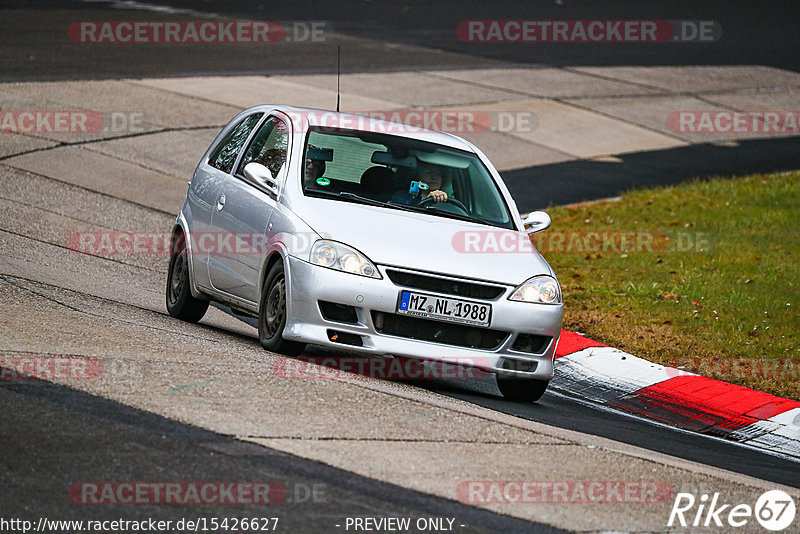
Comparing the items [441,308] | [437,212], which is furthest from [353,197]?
[441,308]

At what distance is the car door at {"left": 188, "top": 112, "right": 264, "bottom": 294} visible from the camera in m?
9.24

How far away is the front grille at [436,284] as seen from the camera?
7.62 metres

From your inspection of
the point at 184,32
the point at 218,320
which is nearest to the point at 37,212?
the point at 218,320

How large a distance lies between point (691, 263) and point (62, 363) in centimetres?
766

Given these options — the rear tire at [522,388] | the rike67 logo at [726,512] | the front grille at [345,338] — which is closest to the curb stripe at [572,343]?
the rear tire at [522,388]

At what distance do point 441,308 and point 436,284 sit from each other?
0.15m

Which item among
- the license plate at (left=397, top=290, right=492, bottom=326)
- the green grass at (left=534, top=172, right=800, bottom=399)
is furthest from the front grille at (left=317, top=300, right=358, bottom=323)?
the green grass at (left=534, top=172, right=800, bottom=399)

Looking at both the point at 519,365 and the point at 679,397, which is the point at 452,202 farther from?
the point at 679,397

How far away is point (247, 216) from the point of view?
340 inches

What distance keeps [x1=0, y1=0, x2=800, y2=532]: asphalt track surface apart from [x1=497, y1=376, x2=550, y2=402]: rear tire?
0.09 meters

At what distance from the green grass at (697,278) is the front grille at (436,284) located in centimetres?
262

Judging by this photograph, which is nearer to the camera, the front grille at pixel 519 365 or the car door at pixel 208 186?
the front grille at pixel 519 365

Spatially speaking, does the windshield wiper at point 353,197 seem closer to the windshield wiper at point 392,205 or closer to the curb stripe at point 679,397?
the windshield wiper at point 392,205

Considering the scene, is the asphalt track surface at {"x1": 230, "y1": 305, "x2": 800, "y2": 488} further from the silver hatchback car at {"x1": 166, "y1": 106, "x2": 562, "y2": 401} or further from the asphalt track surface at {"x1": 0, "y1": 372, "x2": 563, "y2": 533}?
the asphalt track surface at {"x1": 0, "y1": 372, "x2": 563, "y2": 533}
